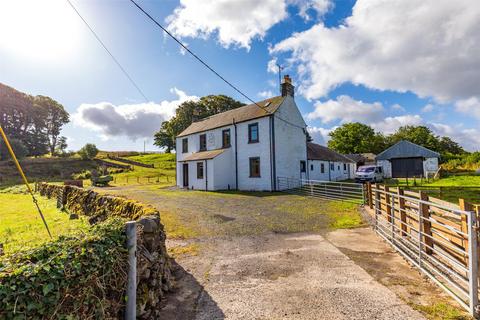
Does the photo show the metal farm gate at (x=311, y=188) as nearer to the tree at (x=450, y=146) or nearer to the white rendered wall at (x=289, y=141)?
the white rendered wall at (x=289, y=141)

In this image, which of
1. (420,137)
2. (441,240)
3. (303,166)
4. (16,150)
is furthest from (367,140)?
(16,150)

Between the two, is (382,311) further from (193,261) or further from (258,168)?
(258,168)

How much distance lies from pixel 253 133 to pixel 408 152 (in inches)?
973

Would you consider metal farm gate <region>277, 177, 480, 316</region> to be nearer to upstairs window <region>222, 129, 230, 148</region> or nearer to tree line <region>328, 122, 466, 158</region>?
upstairs window <region>222, 129, 230, 148</region>

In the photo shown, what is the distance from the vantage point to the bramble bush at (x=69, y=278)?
5.78 ft

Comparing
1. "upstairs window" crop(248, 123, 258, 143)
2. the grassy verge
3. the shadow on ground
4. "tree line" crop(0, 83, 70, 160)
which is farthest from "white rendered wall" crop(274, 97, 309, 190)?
"tree line" crop(0, 83, 70, 160)

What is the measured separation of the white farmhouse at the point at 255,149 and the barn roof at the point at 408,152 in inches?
719

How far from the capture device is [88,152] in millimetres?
49906

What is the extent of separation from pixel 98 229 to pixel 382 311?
3.87 m

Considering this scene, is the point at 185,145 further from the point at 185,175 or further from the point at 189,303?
the point at 189,303

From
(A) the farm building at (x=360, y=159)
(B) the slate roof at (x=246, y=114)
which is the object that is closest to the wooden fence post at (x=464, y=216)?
(B) the slate roof at (x=246, y=114)

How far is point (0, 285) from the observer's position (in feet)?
5.47

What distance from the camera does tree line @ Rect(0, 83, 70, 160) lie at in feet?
171

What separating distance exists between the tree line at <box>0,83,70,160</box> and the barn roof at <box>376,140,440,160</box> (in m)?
66.7
